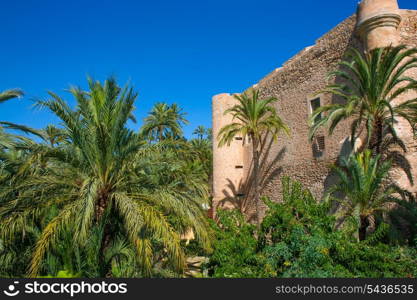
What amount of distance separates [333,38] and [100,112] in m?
10.8

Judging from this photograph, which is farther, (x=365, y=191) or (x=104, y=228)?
(x=365, y=191)

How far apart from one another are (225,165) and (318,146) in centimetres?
648

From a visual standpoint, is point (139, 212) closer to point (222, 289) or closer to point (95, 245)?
point (95, 245)

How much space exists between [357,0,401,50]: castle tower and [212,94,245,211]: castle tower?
31.4ft

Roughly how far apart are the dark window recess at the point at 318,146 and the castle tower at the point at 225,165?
20.0ft

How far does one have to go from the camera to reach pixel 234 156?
19.2 meters

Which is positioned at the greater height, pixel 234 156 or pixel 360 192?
pixel 234 156

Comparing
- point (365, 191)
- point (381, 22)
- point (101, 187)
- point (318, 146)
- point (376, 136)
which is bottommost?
point (365, 191)

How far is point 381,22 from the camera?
34.8 ft

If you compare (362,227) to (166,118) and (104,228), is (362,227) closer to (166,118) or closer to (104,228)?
(104,228)

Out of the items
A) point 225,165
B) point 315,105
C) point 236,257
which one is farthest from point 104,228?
point 225,165

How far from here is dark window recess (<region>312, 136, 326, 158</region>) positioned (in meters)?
13.5

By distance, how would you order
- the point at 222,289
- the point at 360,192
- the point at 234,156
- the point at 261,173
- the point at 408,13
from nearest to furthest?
the point at 222,289 < the point at 360,192 < the point at 408,13 < the point at 261,173 < the point at 234,156

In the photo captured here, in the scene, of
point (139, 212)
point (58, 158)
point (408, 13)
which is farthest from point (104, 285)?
point (408, 13)
